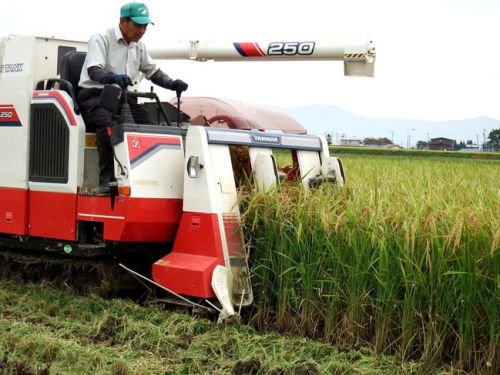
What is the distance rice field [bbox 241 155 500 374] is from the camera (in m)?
5.14

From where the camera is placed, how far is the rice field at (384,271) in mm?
5145

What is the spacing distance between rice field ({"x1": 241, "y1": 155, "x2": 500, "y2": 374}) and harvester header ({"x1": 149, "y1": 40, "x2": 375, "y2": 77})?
6.70 ft

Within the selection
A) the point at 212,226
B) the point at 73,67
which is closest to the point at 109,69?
the point at 73,67

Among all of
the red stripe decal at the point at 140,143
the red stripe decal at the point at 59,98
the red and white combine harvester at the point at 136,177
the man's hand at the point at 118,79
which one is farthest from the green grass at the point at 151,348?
the man's hand at the point at 118,79

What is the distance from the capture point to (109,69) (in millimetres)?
7328

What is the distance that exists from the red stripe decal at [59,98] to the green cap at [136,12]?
3.01ft

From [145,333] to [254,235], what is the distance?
1.30 meters

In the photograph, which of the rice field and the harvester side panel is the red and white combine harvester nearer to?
the harvester side panel

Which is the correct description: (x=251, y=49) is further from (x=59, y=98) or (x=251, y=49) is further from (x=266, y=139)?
(x=59, y=98)

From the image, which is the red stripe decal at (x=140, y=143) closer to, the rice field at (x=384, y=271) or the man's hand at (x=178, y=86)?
the rice field at (x=384, y=271)

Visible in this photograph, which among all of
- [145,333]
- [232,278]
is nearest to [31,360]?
[145,333]

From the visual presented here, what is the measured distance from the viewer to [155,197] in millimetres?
6707

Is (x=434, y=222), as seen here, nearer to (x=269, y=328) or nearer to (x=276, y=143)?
(x=269, y=328)

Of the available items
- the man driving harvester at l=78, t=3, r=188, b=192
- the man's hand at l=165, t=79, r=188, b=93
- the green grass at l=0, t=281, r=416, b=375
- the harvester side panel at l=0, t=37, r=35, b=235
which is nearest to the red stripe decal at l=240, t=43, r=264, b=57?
the man's hand at l=165, t=79, r=188, b=93
